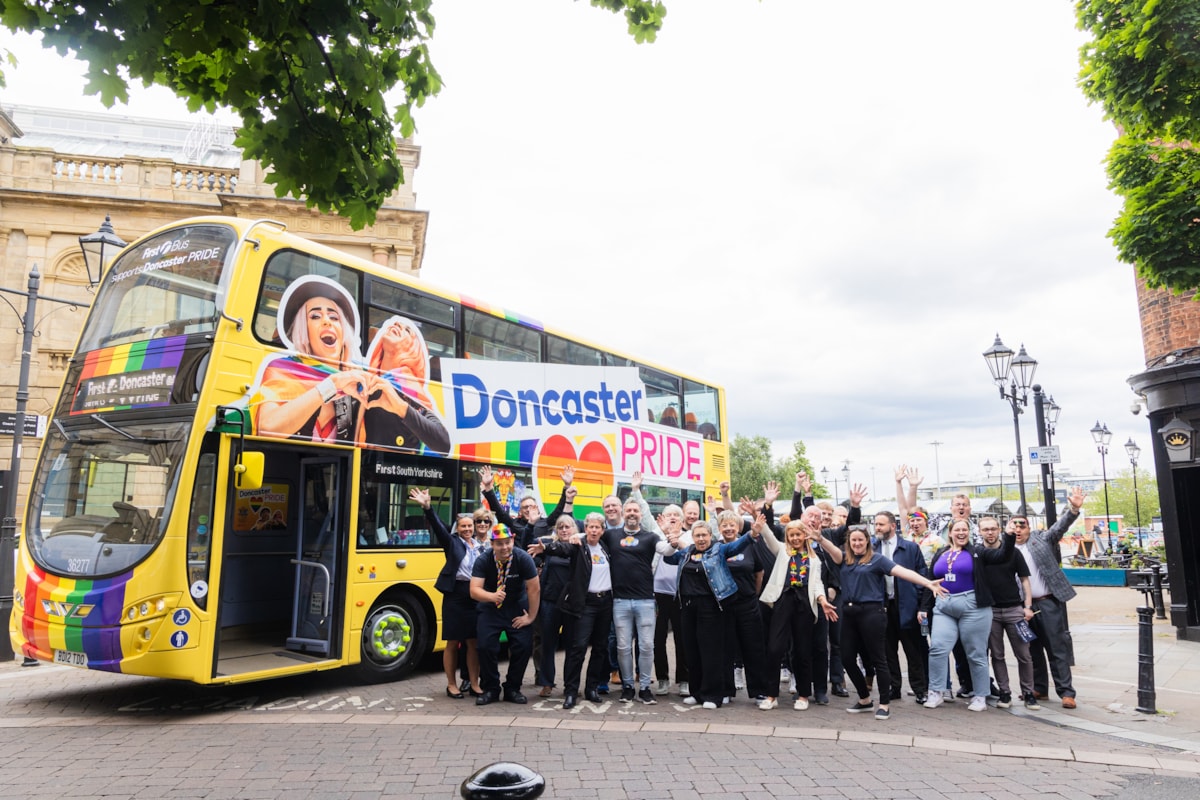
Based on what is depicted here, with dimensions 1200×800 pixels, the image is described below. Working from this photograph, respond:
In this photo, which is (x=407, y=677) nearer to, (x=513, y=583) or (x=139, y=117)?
(x=513, y=583)

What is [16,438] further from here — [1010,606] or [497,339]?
[1010,606]

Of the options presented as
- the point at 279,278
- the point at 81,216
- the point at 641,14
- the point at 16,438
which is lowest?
the point at 16,438

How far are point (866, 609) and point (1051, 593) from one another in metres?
2.05

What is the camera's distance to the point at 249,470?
7.16 meters

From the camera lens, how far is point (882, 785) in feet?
17.0

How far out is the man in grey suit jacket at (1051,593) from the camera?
7844 mm

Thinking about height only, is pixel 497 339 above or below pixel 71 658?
above

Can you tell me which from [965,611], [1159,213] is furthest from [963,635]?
[1159,213]

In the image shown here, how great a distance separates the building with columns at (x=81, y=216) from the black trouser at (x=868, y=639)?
17587mm

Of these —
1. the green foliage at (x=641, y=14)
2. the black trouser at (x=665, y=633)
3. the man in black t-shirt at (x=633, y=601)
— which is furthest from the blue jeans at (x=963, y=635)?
the green foliage at (x=641, y=14)

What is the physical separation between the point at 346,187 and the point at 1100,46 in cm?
803

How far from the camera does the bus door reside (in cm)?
822

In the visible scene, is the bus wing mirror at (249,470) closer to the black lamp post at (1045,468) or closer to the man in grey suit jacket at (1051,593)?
the man in grey suit jacket at (1051,593)

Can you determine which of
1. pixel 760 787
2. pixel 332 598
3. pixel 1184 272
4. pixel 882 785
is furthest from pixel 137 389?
pixel 1184 272
